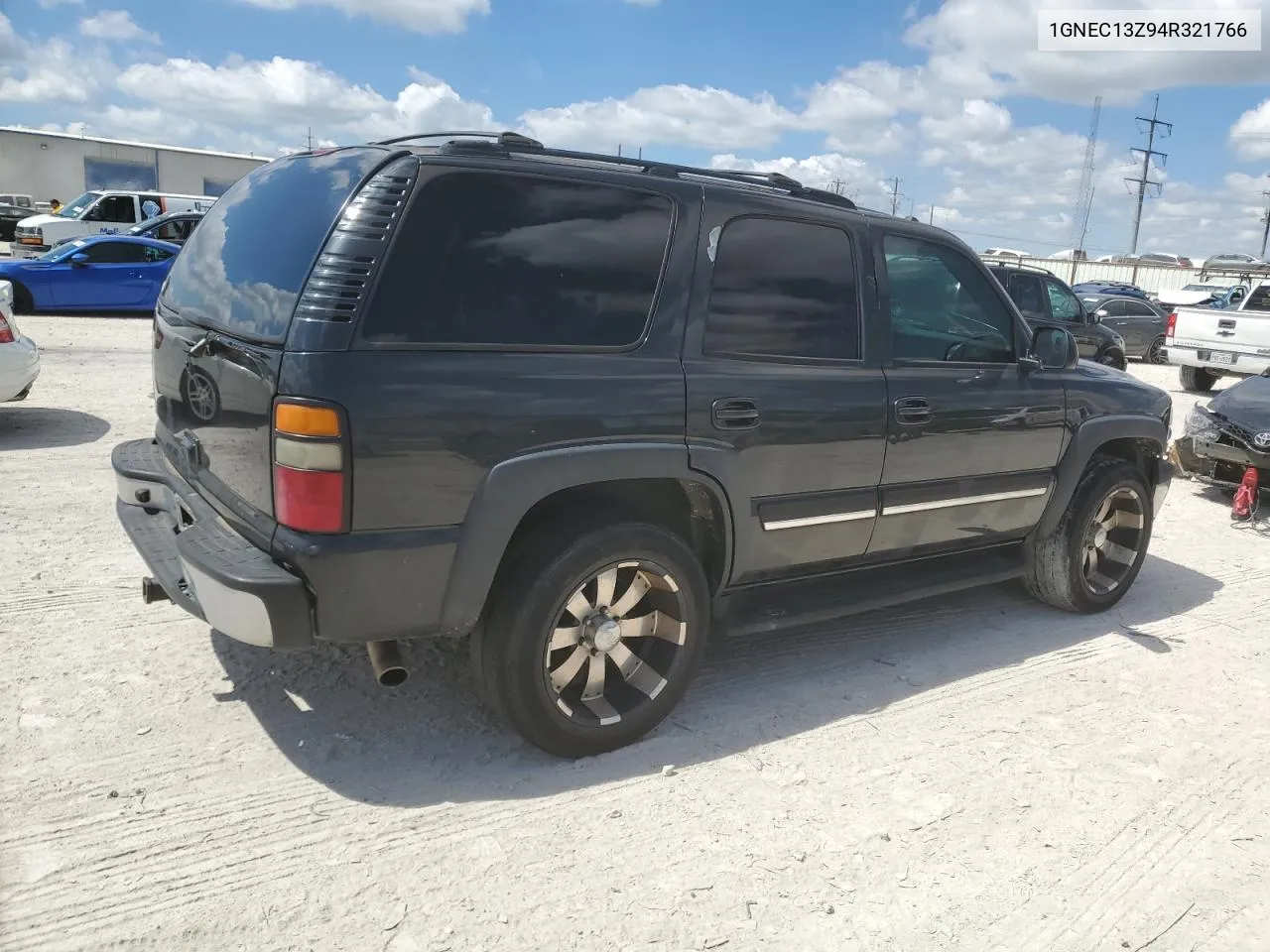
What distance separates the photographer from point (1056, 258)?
54969 mm

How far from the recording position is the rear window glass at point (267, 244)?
2861mm

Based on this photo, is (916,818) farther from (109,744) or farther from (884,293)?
(109,744)

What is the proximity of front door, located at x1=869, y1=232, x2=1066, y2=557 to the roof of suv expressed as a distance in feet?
1.07

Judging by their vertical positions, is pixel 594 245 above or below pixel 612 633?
above

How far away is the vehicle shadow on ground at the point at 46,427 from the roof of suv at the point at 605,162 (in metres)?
5.29

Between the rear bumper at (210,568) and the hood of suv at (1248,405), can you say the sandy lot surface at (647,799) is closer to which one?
the rear bumper at (210,568)

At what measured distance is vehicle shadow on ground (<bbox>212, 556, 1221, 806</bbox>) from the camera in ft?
10.7

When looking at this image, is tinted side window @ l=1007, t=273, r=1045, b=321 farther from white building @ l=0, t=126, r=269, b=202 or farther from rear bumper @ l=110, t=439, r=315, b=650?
white building @ l=0, t=126, r=269, b=202

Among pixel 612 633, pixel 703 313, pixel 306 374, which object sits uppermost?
pixel 703 313

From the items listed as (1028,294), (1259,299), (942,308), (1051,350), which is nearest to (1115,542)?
(1051,350)

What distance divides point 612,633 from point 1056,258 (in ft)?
191

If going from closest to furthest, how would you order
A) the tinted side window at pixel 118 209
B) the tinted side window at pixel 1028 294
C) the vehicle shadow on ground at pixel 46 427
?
the vehicle shadow on ground at pixel 46 427, the tinted side window at pixel 1028 294, the tinted side window at pixel 118 209

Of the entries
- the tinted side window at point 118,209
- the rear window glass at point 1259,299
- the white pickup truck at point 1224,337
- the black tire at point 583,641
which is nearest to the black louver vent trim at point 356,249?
the black tire at point 583,641

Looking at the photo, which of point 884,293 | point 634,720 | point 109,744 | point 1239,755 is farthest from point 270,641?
point 1239,755
